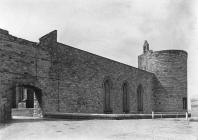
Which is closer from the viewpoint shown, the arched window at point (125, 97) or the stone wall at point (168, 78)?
the arched window at point (125, 97)

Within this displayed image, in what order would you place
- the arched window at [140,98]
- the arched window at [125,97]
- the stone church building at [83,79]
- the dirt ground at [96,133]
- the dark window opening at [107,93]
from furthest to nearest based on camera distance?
1. the arched window at [140,98]
2. the arched window at [125,97]
3. the dark window opening at [107,93]
4. the stone church building at [83,79]
5. the dirt ground at [96,133]

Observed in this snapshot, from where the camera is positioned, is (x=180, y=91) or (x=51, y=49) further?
(x=180, y=91)

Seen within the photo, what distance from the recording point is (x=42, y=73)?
51.7 ft

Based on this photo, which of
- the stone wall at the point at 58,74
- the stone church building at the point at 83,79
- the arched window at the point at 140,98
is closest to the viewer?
the stone wall at the point at 58,74

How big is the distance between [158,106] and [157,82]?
2.32 metres

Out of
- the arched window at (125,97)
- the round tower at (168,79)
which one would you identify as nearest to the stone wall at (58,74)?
the arched window at (125,97)

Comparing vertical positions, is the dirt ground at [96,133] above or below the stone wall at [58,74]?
below

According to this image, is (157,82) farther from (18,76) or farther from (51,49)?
(18,76)

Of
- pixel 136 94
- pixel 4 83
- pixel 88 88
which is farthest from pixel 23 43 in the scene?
pixel 136 94

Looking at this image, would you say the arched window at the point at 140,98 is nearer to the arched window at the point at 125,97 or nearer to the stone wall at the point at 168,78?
the arched window at the point at 125,97

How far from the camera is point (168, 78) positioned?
93.9 feet

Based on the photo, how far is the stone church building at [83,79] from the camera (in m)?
14.3

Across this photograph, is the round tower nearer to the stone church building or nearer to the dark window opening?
the stone church building

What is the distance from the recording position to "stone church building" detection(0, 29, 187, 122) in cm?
1428
